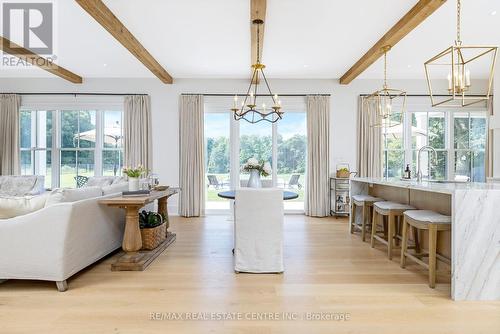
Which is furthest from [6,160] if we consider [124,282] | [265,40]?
[265,40]

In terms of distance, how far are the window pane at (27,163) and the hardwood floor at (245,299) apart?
14.0 feet

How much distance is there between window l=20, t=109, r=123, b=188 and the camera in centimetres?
614

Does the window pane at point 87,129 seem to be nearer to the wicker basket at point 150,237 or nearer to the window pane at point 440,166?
the wicker basket at point 150,237

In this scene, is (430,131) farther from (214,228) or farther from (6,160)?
(6,160)

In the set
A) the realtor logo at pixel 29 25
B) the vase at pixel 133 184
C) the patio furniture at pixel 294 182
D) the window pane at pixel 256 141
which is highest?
the realtor logo at pixel 29 25

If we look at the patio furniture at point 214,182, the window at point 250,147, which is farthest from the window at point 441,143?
the patio furniture at point 214,182

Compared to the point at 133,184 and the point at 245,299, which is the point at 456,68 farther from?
the point at 133,184

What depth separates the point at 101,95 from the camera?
6.05 m

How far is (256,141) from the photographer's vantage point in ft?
20.2

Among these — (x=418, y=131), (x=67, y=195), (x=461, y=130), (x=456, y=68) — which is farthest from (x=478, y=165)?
(x=67, y=195)

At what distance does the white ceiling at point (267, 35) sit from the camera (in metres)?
3.36

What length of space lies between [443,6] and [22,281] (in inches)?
202

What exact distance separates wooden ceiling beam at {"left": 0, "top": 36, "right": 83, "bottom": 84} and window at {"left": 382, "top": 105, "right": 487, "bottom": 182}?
6.45 metres

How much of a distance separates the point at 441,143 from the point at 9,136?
8.86 meters
